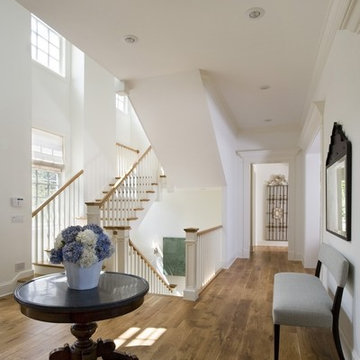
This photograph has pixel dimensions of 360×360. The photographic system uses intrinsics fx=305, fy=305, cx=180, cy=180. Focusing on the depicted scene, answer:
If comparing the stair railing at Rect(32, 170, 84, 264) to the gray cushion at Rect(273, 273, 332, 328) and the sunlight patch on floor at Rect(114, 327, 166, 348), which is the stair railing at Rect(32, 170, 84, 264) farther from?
the gray cushion at Rect(273, 273, 332, 328)

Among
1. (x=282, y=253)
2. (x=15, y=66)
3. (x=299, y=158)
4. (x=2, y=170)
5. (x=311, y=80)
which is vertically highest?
(x=15, y=66)

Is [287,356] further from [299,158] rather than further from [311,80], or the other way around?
[299,158]

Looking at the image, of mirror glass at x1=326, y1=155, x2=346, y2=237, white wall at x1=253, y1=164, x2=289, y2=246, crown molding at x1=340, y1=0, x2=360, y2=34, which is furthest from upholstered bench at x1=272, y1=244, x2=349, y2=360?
white wall at x1=253, y1=164, x2=289, y2=246

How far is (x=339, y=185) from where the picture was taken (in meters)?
2.65

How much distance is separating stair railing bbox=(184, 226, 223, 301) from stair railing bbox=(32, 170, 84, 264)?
257cm

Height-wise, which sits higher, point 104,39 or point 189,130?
point 104,39

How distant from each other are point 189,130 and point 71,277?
3122mm

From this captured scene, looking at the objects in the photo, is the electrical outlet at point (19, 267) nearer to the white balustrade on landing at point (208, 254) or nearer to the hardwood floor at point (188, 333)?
the hardwood floor at point (188, 333)

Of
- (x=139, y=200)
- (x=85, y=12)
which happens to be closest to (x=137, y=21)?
(x=85, y=12)

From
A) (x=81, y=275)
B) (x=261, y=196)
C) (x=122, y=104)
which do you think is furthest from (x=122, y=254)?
(x=261, y=196)

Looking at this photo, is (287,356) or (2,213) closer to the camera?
(287,356)

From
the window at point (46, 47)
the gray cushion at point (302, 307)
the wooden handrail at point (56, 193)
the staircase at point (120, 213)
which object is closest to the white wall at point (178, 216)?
the staircase at point (120, 213)

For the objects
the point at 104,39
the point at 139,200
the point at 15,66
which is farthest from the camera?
the point at 139,200

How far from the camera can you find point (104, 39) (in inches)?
121
